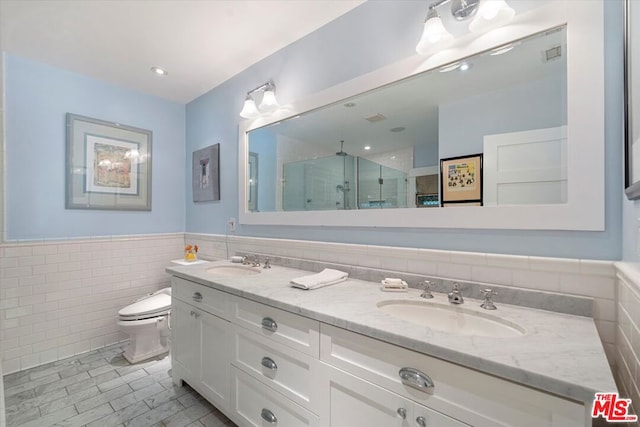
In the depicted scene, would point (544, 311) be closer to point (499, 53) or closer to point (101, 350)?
point (499, 53)

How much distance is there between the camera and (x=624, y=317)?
2.78 ft

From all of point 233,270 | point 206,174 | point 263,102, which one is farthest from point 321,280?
point 206,174

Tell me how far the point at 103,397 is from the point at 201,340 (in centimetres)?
85

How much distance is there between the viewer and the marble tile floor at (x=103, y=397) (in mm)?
1612

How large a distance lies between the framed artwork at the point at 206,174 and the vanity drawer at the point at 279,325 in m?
1.56

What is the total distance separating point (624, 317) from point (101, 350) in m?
3.43

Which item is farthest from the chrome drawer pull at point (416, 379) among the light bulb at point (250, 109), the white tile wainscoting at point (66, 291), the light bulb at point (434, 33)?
the white tile wainscoting at point (66, 291)

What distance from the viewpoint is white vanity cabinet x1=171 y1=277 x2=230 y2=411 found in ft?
4.97

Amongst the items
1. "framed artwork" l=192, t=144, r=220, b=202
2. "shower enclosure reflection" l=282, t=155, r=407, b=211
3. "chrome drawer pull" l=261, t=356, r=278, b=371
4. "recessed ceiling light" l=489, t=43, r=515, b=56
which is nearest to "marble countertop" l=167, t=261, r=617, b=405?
"chrome drawer pull" l=261, t=356, r=278, b=371

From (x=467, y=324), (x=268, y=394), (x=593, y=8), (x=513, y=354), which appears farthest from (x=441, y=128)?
(x=268, y=394)

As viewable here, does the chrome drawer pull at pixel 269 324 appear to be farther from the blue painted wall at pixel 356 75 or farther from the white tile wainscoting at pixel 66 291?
the white tile wainscoting at pixel 66 291

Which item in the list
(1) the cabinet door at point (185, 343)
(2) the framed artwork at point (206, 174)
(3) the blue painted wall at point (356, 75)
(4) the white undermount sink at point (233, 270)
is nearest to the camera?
(3) the blue painted wall at point (356, 75)

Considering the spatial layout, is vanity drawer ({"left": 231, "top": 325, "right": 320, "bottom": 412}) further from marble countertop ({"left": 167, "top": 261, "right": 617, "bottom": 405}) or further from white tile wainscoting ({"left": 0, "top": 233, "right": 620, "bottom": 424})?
white tile wainscoting ({"left": 0, "top": 233, "right": 620, "bottom": 424})

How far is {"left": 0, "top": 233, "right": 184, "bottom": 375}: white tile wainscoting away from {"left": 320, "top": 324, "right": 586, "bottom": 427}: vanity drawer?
8.37 feet
